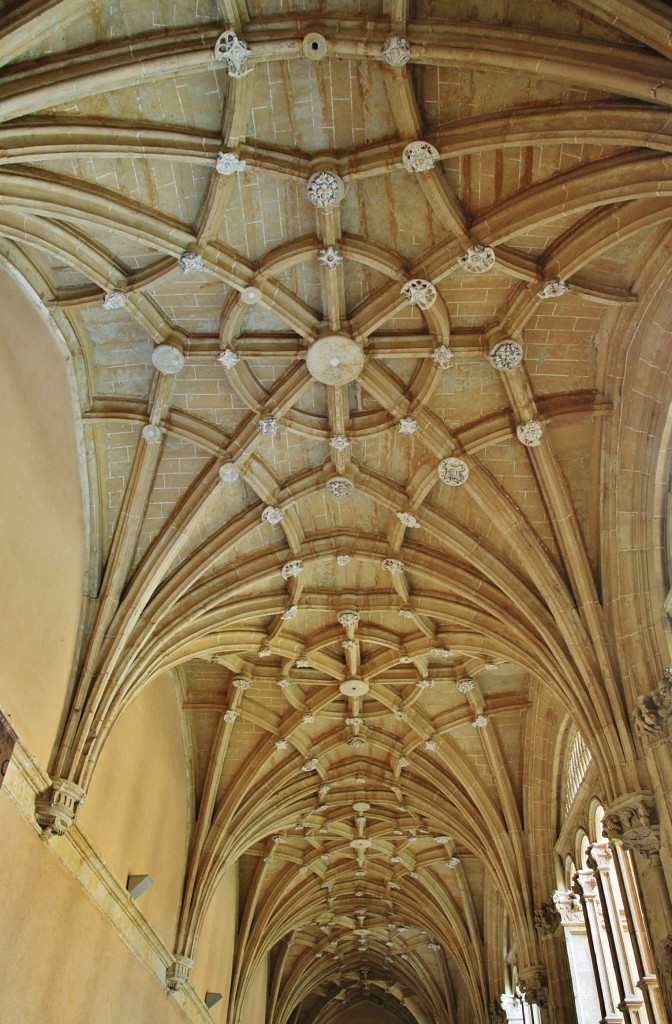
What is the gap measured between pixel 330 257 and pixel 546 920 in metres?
15.1

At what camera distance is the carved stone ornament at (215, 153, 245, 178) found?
1135cm

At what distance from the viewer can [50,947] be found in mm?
12297

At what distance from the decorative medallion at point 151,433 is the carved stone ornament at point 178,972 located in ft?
36.9

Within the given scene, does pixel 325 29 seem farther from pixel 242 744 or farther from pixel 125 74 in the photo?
pixel 242 744

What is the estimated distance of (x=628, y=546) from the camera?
14109mm

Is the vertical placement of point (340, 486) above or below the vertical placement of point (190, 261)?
above

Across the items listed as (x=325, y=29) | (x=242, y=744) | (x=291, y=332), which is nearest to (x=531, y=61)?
(x=325, y=29)

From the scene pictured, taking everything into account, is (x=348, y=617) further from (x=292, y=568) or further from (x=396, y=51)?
(x=396, y=51)

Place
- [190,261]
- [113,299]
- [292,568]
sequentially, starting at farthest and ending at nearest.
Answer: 1. [292,568]
2. [113,299]
3. [190,261]

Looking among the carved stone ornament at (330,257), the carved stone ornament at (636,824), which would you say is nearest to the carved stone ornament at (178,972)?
the carved stone ornament at (636,824)

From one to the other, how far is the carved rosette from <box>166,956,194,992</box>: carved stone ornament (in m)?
15.1

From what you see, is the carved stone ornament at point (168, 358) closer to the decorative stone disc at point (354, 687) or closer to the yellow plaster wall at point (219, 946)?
the decorative stone disc at point (354, 687)

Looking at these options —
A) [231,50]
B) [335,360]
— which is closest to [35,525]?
[335,360]

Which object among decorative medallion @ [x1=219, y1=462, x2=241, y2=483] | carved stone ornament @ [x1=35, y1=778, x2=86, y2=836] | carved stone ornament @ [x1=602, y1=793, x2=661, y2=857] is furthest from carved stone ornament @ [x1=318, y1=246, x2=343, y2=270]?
carved stone ornament @ [x1=602, y1=793, x2=661, y2=857]
